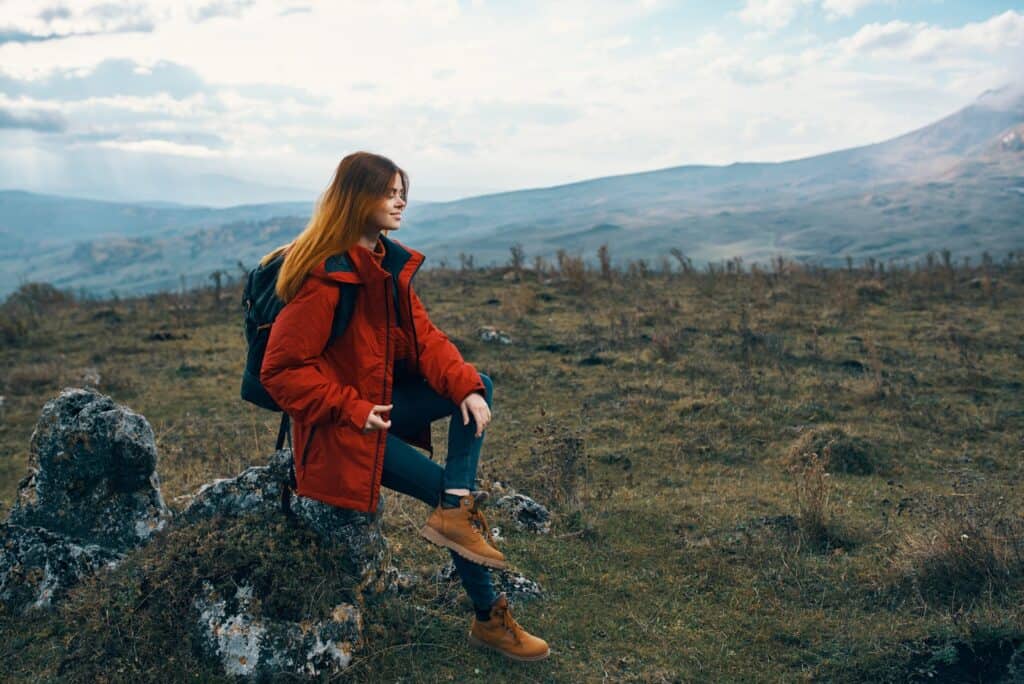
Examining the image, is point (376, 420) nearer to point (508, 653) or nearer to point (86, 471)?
point (508, 653)

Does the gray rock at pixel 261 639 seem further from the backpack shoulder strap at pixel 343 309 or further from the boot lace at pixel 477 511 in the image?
the backpack shoulder strap at pixel 343 309

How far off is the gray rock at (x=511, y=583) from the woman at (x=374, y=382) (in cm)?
55

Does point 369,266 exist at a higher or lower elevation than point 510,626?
higher

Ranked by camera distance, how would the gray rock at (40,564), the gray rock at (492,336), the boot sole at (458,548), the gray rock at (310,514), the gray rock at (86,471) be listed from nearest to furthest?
the boot sole at (458,548), the gray rock at (310,514), the gray rock at (40,564), the gray rock at (86,471), the gray rock at (492,336)

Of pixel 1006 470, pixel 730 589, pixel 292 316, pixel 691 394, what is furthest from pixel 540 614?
pixel 691 394

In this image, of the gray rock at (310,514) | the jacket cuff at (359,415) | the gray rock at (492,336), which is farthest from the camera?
the gray rock at (492,336)

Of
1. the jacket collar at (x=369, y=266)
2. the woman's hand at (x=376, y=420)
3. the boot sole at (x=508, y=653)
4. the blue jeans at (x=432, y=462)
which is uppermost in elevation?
the jacket collar at (x=369, y=266)

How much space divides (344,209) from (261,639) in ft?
6.48

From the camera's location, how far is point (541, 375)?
10.5 m

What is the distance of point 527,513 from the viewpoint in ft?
17.6

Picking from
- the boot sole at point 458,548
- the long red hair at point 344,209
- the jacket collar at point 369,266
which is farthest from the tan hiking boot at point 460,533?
the long red hair at point 344,209

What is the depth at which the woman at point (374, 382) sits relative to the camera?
10.3 feet


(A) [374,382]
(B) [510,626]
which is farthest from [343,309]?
(B) [510,626]

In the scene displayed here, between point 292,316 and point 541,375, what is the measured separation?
7.48 meters
